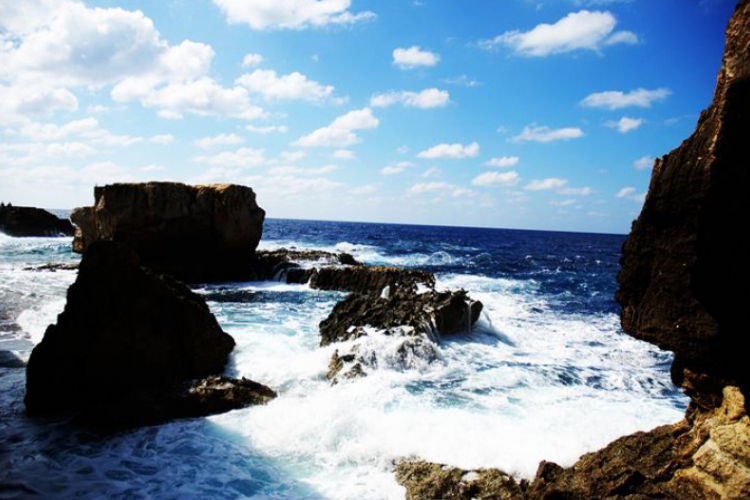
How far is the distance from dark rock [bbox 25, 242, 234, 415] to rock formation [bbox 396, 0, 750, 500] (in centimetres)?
689

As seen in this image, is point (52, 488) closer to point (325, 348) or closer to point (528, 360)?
point (325, 348)

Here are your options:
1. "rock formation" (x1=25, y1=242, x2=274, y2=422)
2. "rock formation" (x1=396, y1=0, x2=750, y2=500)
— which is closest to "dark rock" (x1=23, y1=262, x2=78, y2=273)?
"rock formation" (x1=25, y1=242, x2=274, y2=422)

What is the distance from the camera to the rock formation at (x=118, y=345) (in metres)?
7.80

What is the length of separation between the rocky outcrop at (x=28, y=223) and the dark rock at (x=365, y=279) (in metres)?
49.9

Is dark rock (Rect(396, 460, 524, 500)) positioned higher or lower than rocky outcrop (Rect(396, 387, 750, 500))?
lower

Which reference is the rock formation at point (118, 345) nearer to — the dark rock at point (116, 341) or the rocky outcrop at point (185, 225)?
the dark rock at point (116, 341)

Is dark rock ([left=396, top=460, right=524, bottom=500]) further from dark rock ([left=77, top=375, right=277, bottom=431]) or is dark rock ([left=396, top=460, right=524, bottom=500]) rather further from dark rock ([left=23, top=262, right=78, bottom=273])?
dark rock ([left=23, top=262, right=78, bottom=273])

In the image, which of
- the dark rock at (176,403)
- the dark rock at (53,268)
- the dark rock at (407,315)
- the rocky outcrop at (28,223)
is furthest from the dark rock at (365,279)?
the rocky outcrop at (28,223)

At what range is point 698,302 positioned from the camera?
377 cm

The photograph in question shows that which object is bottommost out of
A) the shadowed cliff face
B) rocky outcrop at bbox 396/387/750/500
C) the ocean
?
the ocean

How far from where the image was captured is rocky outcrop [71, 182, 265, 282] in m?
23.1

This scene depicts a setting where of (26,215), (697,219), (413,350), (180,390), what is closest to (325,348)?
(413,350)

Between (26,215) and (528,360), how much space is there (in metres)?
63.9

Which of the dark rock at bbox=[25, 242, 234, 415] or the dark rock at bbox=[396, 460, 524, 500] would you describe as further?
the dark rock at bbox=[25, 242, 234, 415]
